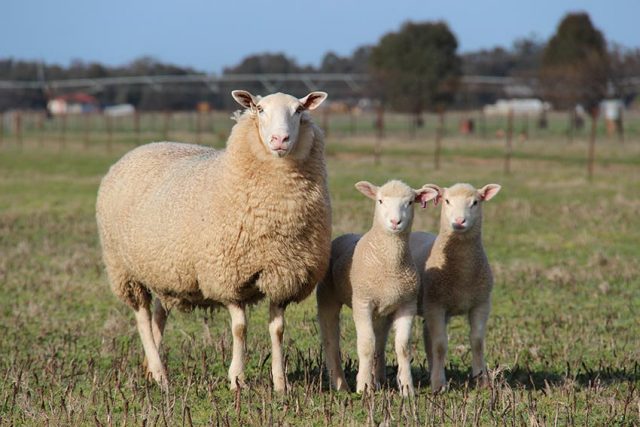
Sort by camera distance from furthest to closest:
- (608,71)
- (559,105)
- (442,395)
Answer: (559,105), (608,71), (442,395)

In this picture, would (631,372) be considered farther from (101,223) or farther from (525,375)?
(101,223)

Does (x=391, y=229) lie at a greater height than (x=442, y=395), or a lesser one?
greater

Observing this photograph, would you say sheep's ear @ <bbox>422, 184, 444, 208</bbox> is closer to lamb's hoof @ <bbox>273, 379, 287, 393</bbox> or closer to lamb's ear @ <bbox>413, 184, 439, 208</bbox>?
lamb's ear @ <bbox>413, 184, 439, 208</bbox>

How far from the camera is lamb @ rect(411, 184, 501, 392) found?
288 inches

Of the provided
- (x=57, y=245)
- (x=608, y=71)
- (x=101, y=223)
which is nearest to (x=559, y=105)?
(x=608, y=71)

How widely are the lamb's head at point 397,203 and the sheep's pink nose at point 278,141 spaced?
0.74 meters

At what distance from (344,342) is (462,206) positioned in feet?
7.42

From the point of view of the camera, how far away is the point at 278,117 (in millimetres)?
7215

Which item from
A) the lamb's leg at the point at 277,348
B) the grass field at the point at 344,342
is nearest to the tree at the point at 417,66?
the grass field at the point at 344,342

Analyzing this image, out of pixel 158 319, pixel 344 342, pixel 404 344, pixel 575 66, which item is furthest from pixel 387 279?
pixel 575 66

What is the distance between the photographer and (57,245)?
15.3 m

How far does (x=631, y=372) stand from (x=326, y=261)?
2490mm

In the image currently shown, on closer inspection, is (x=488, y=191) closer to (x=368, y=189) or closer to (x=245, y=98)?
(x=368, y=189)

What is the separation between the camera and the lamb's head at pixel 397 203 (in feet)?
23.1
